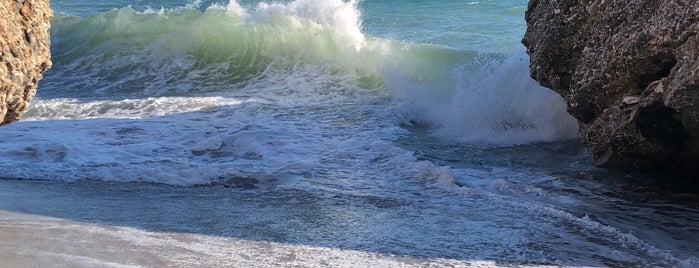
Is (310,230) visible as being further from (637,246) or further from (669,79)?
(669,79)

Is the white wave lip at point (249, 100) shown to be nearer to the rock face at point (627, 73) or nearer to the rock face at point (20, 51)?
the rock face at point (627, 73)

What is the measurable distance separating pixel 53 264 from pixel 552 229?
3.18 meters

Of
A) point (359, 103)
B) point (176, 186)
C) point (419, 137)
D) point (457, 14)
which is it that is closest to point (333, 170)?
point (176, 186)

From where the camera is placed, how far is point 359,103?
39.4 feet

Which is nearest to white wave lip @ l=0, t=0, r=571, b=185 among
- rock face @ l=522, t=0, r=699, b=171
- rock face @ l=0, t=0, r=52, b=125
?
rock face @ l=522, t=0, r=699, b=171

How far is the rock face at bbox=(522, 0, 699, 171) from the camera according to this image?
247 inches

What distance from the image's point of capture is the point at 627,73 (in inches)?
269

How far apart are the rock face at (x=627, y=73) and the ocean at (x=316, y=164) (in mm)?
364

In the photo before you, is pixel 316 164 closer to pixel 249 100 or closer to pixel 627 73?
pixel 627 73

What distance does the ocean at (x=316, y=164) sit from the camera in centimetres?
563

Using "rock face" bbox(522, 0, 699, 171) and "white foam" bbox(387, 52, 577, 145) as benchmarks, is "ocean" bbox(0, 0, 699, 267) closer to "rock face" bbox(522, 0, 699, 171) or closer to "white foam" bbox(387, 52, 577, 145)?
"white foam" bbox(387, 52, 577, 145)

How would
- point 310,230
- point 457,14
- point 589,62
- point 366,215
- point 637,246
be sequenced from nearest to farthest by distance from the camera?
1. point 637,246
2. point 310,230
3. point 366,215
4. point 589,62
5. point 457,14

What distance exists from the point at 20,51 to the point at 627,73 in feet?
14.1

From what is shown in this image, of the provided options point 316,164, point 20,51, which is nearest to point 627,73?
point 316,164
